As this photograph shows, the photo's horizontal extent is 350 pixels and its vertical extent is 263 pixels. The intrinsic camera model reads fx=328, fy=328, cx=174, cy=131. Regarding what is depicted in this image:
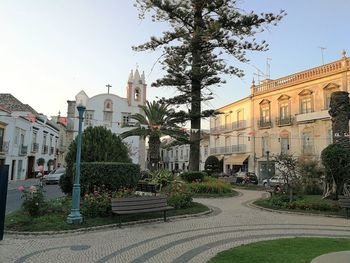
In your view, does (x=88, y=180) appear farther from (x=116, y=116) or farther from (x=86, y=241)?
(x=116, y=116)

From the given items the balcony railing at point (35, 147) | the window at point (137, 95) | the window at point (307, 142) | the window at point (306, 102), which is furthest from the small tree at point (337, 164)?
the window at point (137, 95)

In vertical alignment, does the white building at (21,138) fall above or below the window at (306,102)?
below

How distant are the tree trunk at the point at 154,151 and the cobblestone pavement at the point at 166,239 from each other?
12020 millimetres

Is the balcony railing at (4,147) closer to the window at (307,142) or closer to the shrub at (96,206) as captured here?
the shrub at (96,206)

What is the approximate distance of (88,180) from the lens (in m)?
11.1

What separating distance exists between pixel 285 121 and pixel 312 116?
3524 millimetres

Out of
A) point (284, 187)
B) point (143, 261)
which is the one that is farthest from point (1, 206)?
point (284, 187)

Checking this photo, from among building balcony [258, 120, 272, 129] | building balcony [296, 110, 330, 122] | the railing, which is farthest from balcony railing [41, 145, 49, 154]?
building balcony [296, 110, 330, 122]

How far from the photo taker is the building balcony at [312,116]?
96.9 feet

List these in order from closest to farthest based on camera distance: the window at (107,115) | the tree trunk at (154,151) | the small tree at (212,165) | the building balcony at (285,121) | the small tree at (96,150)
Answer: the small tree at (96,150)
the tree trunk at (154,151)
the building balcony at (285,121)
the small tree at (212,165)
the window at (107,115)

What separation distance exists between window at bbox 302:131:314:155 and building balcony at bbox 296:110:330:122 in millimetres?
1321

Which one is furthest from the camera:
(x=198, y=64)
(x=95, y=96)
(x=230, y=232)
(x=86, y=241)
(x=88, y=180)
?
(x=95, y=96)

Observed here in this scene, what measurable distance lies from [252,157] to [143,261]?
3374 centimetres

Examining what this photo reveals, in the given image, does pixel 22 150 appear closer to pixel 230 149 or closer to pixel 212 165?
pixel 212 165
